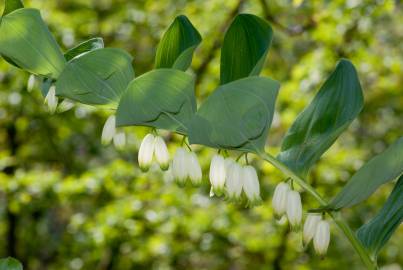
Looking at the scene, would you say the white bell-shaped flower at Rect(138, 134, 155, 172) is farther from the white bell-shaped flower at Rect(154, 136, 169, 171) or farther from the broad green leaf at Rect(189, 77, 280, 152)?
the broad green leaf at Rect(189, 77, 280, 152)

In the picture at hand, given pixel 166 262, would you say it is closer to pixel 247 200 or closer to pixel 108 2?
pixel 108 2

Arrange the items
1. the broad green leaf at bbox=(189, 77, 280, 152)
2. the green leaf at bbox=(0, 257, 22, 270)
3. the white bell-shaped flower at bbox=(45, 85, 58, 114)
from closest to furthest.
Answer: the broad green leaf at bbox=(189, 77, 280, 152) < the green leaf at bbox=(0, 257, 22, 270) < the white bell-shaped flower at bbox=(45, 85, 58, 114)

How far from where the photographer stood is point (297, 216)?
1.21 metres

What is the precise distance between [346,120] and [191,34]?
0.29m

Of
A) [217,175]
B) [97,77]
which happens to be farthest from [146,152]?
[97,77]

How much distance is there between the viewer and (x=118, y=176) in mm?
4180

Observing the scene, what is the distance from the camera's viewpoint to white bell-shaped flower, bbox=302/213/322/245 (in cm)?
125

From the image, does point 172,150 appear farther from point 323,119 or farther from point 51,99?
point 323,119

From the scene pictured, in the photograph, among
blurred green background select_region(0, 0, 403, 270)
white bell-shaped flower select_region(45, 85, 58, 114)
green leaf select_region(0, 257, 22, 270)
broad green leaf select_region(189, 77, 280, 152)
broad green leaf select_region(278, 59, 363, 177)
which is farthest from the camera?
blurred green background select_region(0, 0, 403, 270)

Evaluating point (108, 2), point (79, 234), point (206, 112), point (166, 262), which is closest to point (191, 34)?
point (206, 112)

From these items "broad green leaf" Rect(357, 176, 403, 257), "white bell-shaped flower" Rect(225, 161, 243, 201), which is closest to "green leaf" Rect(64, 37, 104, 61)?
"white bell-shaped flower" Rect(225, 161, 243, 201)

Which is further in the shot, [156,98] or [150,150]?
[150,150]

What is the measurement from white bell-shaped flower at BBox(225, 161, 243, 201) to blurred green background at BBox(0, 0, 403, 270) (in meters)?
2.34

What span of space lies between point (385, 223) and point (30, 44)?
0.67 metres
